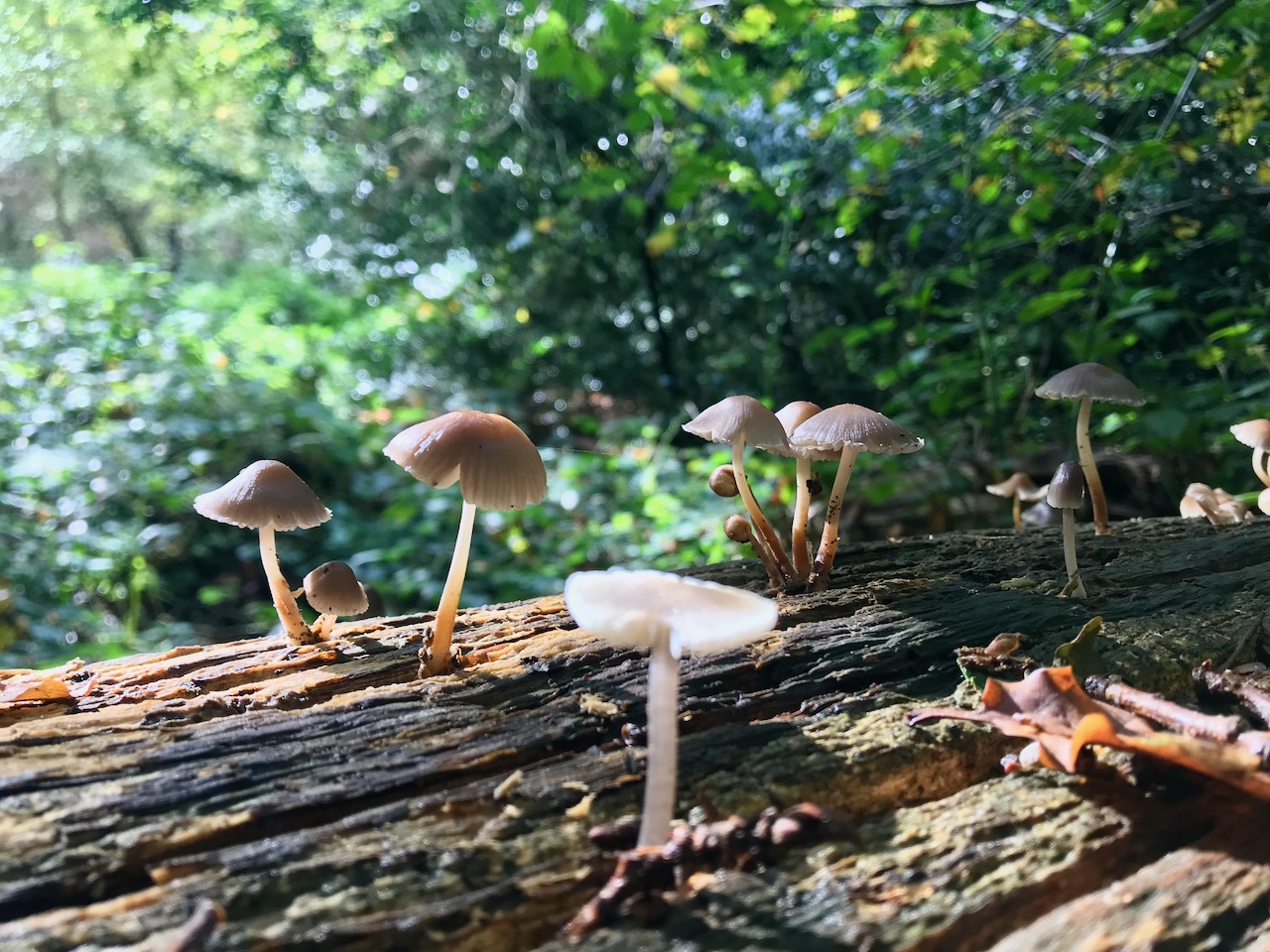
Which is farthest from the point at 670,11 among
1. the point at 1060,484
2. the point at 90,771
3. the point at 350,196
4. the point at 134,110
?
the point at 134,110

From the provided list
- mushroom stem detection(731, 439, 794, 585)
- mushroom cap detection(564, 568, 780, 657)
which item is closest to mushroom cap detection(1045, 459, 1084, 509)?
mushroom stem detection(731, 439, 794, 585)

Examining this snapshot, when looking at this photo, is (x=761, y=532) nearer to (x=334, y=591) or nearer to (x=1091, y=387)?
(x=1091, y=387)

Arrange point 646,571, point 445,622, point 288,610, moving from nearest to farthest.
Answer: point 646,571 → point 445,622 → point 288,610

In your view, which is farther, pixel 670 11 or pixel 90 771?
pixel 670 11

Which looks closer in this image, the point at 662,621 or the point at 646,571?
the point at 646,571

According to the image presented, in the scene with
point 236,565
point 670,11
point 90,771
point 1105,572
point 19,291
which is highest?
point 19,291

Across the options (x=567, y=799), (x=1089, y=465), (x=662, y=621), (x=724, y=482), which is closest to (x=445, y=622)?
(x=567, y=799)

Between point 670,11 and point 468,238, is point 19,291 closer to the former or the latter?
point 468,238
